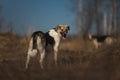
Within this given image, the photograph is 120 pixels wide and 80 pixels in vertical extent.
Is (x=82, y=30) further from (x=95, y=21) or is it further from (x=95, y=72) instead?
(x=95, y=72)

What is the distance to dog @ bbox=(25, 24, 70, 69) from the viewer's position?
47.0ft

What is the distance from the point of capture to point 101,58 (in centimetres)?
1314

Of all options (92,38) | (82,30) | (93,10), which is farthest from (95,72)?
(93,10)

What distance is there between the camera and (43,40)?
48.1ft

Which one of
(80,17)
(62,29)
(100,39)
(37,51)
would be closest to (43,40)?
(37,51)

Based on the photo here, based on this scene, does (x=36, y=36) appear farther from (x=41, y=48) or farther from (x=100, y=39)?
(x=100, y=39)

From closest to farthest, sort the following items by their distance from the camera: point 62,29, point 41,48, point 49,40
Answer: point 41,48
point 49,40
point 62,29

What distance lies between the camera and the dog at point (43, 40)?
1434 centimetres

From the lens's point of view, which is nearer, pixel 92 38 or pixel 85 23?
pixel 92 38

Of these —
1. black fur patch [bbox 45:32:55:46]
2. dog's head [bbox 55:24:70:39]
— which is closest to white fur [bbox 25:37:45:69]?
black fur patch [bbox 45:32:55:46]

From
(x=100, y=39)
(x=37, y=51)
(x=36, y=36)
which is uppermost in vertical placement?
(x=36, y=36)

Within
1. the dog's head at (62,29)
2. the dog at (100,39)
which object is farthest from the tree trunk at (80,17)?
the dog's head at (62,29)

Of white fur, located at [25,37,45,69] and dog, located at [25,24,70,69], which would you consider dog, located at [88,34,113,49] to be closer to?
dog, located at [25,24,70,69]

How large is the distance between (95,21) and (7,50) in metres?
24.3
